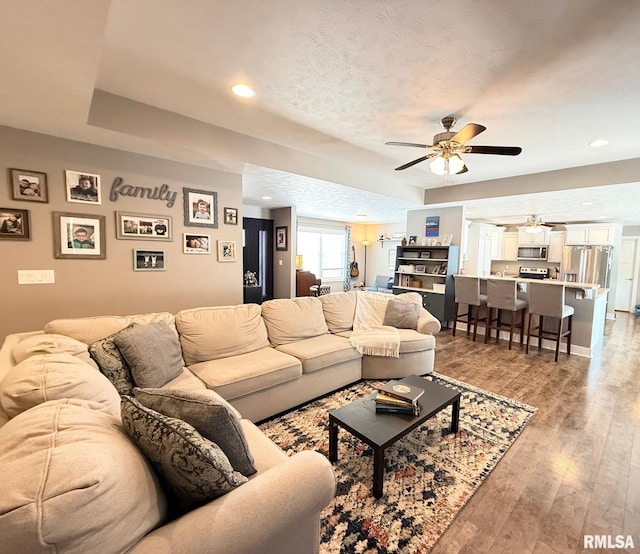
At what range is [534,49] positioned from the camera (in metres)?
1.77

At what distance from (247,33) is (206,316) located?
2018 mm

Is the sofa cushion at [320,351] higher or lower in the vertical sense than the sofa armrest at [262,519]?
lower

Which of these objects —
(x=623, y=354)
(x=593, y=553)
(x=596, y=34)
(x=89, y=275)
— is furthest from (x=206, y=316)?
(x=623, y=354)

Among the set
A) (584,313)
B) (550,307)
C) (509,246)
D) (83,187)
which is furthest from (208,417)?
(509,246)

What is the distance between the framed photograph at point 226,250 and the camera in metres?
3.76

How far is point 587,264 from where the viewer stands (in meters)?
6.43

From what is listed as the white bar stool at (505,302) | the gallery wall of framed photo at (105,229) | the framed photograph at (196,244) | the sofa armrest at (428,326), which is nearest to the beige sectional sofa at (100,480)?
the gallery wall of framed photo at (105,229)

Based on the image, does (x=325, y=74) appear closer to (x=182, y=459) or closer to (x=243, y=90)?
(x=243, y=90)

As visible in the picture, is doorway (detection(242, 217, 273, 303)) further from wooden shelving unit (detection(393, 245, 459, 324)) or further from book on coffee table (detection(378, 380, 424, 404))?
book on coffee table (detection(378, 380, 424, 404))

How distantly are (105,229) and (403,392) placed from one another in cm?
306

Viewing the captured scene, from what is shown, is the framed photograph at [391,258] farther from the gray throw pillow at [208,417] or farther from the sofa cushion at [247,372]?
the gray throw pillow at [208,417]

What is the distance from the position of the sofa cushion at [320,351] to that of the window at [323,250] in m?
5.56

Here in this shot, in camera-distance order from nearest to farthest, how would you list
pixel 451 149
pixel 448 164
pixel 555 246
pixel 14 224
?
1. pixel 14 224
2. pixel 451 149
3. pixel 448 164
4. pixel 555 246

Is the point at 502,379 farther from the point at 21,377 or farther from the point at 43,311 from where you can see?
the point at 43,311
